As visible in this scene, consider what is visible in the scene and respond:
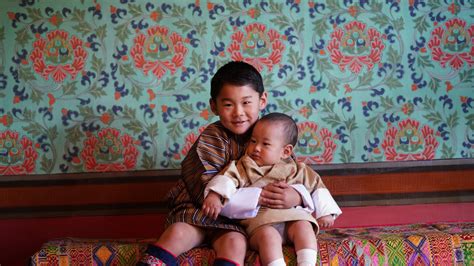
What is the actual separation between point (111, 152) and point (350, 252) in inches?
44.6

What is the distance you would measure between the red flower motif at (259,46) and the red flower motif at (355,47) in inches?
9.6

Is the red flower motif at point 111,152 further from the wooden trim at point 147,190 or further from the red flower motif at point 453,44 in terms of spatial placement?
the red flower motif at point 453,44

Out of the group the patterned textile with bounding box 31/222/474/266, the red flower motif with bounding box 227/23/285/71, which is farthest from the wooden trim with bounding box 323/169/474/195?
the red flower motif with bounding box 227/23/285/71

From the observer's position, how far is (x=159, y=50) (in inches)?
93.1

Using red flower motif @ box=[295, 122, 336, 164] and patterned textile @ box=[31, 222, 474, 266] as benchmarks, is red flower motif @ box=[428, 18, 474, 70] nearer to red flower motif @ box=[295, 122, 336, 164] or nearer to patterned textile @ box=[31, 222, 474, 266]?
red flower motif @ box=[295, 122, 336, 164]

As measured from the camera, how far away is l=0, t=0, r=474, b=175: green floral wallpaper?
2.34 m

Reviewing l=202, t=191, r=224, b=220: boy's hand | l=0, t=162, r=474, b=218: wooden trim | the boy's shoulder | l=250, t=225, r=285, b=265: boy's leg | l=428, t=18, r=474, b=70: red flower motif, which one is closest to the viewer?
l=250, t=225, r=285, b=265: boy's leg

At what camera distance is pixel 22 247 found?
2314mm

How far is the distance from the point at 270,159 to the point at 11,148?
3.95ft

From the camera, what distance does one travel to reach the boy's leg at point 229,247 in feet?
5.49

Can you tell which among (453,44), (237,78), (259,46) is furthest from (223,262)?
(453,44)

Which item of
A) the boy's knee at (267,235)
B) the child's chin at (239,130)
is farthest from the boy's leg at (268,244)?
the child's chin at (239,130)

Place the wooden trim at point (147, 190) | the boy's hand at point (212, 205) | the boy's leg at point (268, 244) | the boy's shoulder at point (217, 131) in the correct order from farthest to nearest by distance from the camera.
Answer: the wooden trim at point (147, 190)
the boy's shoulder at point (217, 131)
the boy's hand at point (212, 205)
the boy's leg at point (268, 244)

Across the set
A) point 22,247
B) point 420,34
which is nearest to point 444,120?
point 420,34
